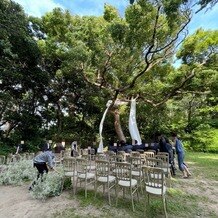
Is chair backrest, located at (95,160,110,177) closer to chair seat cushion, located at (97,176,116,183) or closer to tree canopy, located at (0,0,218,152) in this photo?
chair seat cushion, located at (97,176,116,183)

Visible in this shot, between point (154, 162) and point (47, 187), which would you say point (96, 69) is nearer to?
point (154, 162)

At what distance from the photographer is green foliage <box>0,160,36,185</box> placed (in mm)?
6984

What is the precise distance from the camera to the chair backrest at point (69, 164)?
593 centimetres

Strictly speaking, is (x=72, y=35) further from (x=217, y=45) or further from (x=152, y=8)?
(x=217, y=45)

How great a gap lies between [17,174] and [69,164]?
2.09 m

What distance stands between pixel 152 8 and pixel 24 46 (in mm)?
8050

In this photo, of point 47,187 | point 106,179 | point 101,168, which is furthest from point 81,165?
point 47,187

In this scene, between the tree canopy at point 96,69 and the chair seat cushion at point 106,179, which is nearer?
the chair seat cushion at point 106,179

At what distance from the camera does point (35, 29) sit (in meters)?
15.0

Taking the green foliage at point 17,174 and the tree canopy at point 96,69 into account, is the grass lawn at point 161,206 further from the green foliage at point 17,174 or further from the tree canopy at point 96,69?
the tree canopy at point 96,69

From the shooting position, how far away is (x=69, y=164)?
239 inches

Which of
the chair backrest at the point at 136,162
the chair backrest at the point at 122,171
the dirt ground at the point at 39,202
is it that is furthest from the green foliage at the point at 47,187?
the chair backrest at the point at 136,162

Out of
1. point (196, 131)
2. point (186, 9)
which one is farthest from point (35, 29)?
point (196, 131)

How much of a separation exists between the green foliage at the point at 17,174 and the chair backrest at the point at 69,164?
1615 millimetres
